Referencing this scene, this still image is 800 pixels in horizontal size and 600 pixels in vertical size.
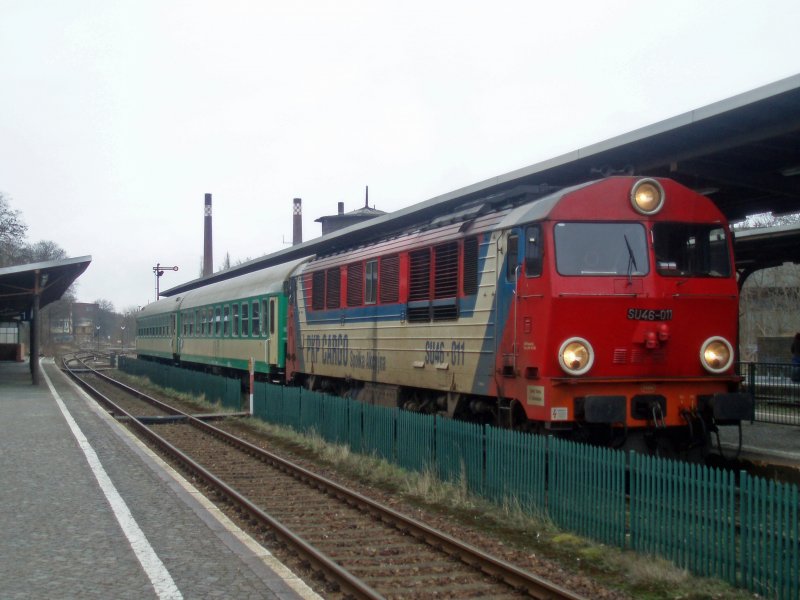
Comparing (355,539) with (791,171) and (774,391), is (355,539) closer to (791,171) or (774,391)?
(791,171)

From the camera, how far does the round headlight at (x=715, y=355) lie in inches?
382

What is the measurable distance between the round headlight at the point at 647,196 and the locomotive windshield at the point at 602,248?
20cm

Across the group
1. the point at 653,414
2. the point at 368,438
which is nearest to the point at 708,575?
the point at 653,414

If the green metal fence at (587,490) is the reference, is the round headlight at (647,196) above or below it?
above

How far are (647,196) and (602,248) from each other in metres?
0.82

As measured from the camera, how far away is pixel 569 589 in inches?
272

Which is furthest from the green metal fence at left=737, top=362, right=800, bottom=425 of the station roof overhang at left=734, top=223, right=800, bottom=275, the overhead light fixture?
the overhead light fixture

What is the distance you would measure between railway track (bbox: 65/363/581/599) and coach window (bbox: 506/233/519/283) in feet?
9.72

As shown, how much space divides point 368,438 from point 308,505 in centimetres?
318

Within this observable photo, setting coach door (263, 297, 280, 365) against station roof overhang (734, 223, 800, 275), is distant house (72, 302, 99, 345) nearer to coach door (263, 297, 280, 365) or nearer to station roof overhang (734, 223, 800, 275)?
coach door (263, 297, 280, 365)

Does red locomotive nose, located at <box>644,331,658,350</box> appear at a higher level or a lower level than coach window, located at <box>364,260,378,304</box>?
lower

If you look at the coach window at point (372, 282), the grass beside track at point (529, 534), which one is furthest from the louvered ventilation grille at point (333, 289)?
the grass beside track at point (529, 534)

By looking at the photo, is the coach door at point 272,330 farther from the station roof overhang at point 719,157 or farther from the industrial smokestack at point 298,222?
the industrial smokestack at point 298,222

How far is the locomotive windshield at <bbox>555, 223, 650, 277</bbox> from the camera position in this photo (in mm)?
9477
